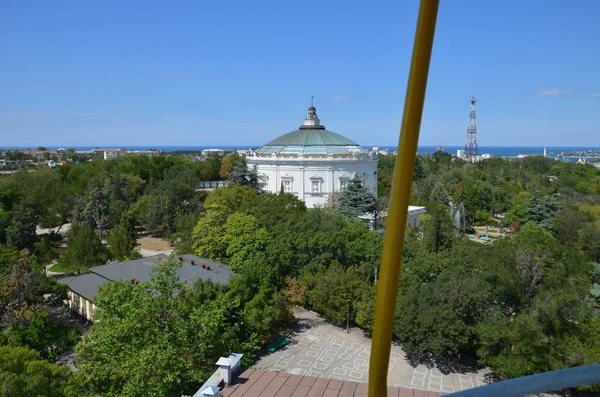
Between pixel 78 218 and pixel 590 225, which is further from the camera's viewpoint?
pixel 78 218

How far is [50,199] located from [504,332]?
34.0 m

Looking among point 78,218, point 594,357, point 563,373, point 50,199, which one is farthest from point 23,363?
point 50,199

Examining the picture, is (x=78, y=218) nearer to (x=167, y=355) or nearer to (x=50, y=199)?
(x=50, y=199)

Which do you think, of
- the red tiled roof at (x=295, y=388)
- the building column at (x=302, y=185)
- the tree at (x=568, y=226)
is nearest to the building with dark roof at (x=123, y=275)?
the red tiled roof at (x=295, y=388)

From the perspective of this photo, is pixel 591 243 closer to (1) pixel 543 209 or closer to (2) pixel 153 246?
(1) pixel 543 209

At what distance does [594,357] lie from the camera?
12.4 meters

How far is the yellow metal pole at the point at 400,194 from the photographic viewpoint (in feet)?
6.47

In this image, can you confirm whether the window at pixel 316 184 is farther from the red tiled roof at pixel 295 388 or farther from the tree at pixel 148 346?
the red tiled roof at pixel 295 388

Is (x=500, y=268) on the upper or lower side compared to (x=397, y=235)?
lower

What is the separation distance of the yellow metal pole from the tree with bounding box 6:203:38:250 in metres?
29.4

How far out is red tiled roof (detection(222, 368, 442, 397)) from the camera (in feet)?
30.1

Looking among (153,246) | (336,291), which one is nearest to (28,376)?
(336,291)

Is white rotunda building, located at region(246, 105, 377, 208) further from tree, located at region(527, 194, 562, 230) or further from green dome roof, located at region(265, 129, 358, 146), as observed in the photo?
tree, located at region(527, 194, 562, 230)

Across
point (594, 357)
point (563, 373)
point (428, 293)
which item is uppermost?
point (563, 373)
